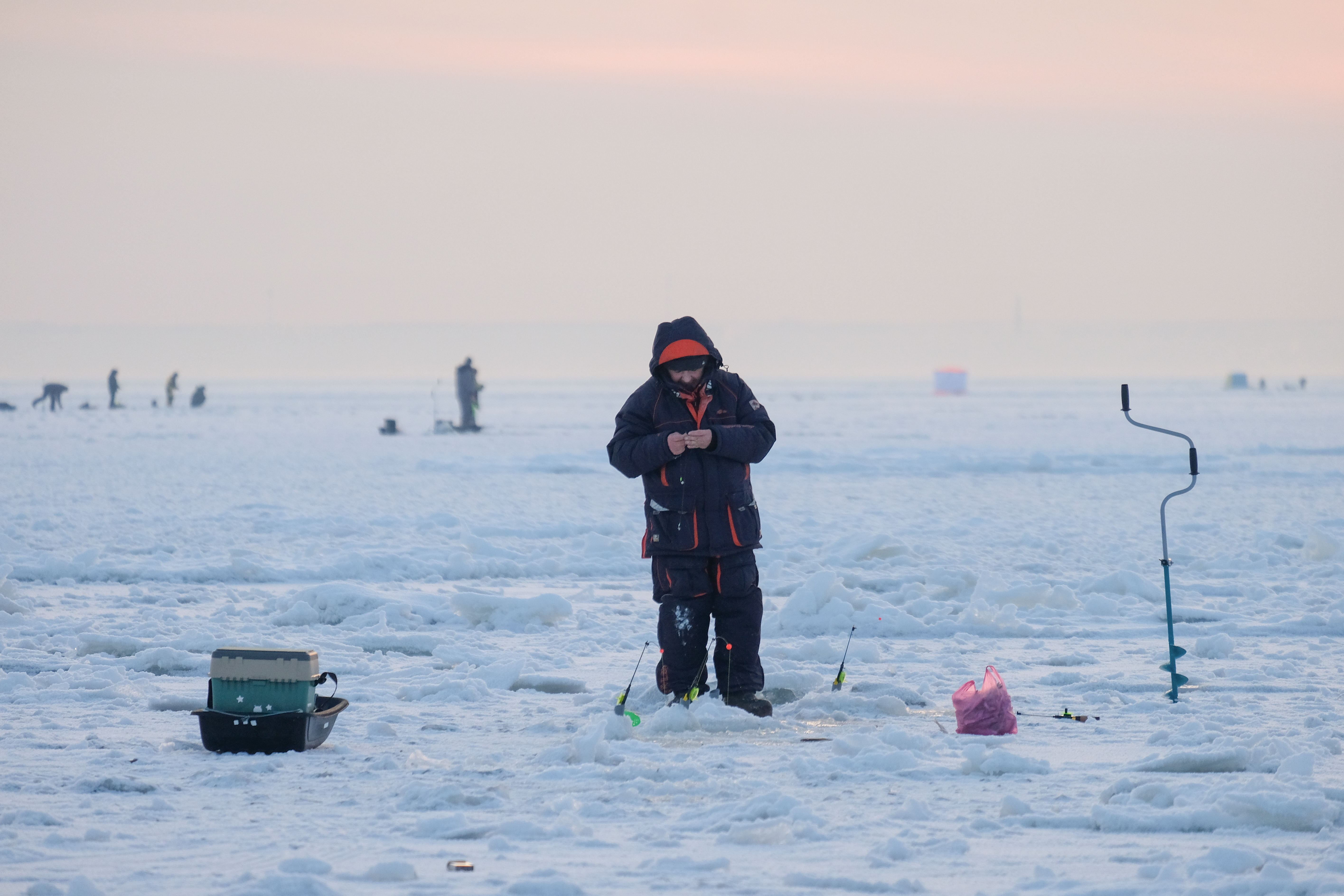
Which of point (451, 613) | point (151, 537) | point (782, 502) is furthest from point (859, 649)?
point (782, 502)

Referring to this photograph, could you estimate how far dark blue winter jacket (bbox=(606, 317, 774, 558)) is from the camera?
5383 mm

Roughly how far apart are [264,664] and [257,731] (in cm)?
23

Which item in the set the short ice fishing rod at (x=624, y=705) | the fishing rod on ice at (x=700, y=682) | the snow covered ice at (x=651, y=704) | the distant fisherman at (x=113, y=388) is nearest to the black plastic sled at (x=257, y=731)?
the snow covered ice at (x=651, y=704)

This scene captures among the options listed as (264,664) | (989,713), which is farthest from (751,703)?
(264,664)

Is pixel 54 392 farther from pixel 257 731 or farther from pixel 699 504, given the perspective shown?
pixel 699 504

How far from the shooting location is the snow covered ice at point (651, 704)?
3656 mm

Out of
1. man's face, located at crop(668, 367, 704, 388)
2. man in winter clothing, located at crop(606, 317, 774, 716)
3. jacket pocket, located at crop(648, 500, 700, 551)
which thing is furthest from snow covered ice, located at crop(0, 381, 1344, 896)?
man's face, located at crop(668, 367, 704, 388)

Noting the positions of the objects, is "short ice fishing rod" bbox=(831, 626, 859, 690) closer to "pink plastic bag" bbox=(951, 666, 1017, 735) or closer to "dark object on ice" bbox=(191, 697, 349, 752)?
"pink plastic bag" bbox=(951, 666, 1017, 735)

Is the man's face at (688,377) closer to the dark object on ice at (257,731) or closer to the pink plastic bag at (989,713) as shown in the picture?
the pink plastic bag at (989,713)

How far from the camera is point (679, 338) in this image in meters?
5.47

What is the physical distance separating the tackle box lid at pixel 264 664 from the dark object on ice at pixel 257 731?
0.13m

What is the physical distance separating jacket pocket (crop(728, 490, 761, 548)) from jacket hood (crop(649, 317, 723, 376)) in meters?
0.54

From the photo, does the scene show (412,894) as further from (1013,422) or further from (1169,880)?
(1013,422)

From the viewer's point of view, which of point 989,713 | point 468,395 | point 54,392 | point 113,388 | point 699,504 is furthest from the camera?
point 113,388
